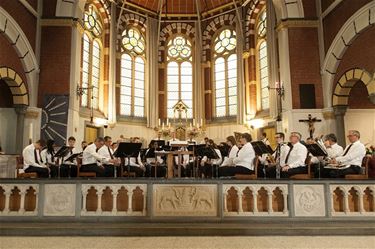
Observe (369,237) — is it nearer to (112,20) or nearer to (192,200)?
(192,200)

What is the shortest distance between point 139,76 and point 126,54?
146cm

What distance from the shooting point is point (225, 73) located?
19.7m

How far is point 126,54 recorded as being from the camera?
63.1 feet

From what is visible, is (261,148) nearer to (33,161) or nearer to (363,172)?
(363,172)

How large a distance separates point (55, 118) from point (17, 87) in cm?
170

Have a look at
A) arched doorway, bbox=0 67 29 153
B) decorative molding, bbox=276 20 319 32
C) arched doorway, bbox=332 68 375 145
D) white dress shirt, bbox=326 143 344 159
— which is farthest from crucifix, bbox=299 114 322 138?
arched doorway, bbox=0 67 29 153

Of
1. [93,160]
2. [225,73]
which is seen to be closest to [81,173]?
[93,160]

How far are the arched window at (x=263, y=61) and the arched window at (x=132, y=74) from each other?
6802 millimetres

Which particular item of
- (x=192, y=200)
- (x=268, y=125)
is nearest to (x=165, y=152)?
(x=192, y=200)

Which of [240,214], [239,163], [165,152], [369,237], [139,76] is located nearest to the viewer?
[369,237]

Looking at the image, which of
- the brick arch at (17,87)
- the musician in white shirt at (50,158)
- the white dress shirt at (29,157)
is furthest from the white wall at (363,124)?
the brick arch at (17,87)

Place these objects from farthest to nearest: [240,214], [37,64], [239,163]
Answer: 1. [37,64]
2. [239,163]
3. [240,214]

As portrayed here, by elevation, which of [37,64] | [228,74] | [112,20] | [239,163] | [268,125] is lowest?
[239,163]

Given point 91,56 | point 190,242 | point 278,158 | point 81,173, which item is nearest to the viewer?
point 190,242
